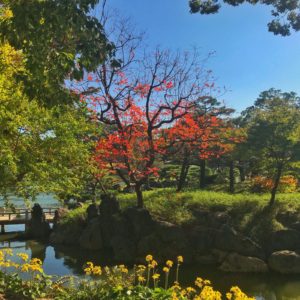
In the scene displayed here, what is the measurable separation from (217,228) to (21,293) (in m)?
13.6

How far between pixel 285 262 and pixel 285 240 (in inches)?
58.9

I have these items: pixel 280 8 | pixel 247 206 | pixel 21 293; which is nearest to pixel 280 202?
pixel 247 206

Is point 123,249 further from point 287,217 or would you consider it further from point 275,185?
point 275,185

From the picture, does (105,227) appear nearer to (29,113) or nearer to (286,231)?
(286,231)

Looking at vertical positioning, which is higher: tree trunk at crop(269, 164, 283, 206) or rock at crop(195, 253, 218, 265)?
tree trunk at crop(269, 164, 283, 206)

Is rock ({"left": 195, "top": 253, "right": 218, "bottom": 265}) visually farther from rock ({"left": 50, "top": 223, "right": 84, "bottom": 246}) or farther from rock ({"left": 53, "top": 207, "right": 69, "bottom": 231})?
rock ({"left": 53, "top": 207, "right": 69, "bottom": 231})

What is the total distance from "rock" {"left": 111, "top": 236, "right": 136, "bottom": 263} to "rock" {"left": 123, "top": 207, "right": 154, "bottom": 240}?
534 millimetres

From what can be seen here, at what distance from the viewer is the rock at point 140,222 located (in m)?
18.9

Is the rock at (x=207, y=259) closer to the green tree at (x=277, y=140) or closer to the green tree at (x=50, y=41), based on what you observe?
the green tree at (x=277, y=140)

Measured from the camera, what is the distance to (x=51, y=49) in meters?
5.23

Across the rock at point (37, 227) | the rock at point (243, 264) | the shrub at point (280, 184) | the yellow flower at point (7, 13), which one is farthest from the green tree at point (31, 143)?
Answer: the shrub at point (280, 184)

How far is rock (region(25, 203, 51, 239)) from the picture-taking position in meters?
26.8

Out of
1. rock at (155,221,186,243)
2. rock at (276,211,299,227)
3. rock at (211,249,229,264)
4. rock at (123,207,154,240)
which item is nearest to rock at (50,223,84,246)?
rock at (123,207,154,240)

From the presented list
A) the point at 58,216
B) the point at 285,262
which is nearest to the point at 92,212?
the point at 58,216
